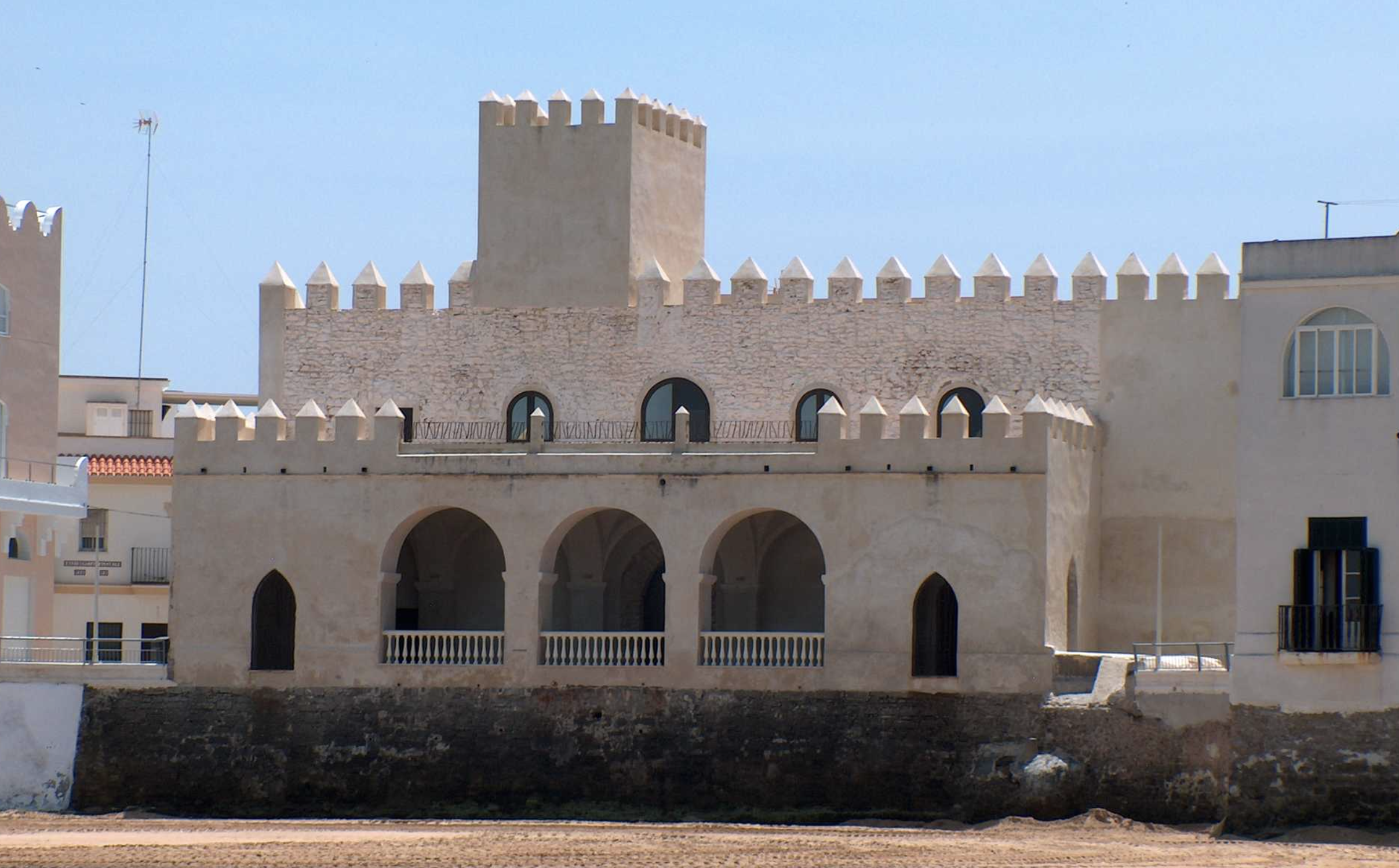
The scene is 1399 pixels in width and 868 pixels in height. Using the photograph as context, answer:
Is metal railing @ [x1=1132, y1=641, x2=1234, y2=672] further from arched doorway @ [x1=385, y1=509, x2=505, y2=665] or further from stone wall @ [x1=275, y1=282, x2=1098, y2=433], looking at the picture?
arched doorway @ [x1=385, y1=509, x2=505, y2=665]

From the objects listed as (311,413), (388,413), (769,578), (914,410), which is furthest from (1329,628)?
(311,413)

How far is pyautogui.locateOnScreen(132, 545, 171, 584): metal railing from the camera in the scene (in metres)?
47.8

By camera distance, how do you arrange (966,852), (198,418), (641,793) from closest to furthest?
(966,852) → (641,793) → (198,418)

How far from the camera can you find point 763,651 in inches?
1499

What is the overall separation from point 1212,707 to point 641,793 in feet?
24.9

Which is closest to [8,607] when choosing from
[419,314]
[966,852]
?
[419,314]

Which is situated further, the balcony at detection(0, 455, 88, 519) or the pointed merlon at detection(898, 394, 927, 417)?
the balcony at detection(0, 455, 88, 519)

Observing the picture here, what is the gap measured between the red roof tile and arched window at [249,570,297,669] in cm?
842

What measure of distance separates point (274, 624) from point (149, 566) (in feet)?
27.1

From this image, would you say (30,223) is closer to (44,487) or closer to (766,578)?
(44,487)

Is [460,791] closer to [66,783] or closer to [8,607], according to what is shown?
[66,783]

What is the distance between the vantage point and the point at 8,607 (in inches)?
1668

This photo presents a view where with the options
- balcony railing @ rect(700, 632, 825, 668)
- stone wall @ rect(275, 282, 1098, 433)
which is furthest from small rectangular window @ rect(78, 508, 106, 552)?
balcony railing @ rect(700, 632, 825, 668)

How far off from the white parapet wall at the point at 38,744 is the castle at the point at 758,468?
6.04 ft
